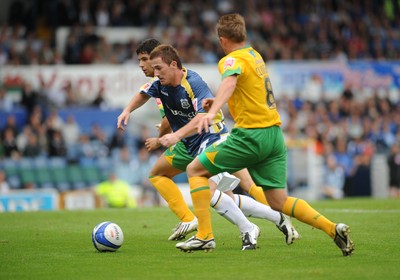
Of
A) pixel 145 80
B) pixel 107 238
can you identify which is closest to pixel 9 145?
pixel 145 80

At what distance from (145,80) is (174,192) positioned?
16242mm

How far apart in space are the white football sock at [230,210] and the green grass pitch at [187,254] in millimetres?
284

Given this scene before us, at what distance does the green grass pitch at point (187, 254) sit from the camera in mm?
8430

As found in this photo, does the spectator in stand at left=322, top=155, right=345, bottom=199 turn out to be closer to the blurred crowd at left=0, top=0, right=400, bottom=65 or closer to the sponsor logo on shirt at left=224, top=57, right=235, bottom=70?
the blurred crowd at left=0, top=0, right=400, bottom=65

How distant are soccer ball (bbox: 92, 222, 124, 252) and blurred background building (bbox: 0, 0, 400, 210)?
13.5 metres

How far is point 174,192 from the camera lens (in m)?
11.7

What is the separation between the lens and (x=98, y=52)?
28844 millimetres

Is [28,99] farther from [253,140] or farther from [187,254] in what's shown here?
[253,140]

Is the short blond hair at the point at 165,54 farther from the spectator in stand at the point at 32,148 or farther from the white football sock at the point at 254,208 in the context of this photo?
the spectator in stand at the point at 32,148

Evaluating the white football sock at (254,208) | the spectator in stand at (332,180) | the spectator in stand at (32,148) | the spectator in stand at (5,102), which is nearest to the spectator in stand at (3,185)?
the spectator in stand at (32,148)

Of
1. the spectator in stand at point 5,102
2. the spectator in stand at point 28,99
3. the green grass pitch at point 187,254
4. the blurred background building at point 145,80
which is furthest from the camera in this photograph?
the spectator in stand at point 28,99

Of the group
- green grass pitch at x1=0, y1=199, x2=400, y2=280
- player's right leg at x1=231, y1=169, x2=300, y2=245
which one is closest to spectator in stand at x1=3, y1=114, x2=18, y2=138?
green grass pitch at x1=0, y1=199, x2=400, y2=280

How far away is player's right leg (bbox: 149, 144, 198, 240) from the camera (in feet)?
37.9

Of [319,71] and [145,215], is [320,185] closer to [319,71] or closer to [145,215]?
[319,71]
